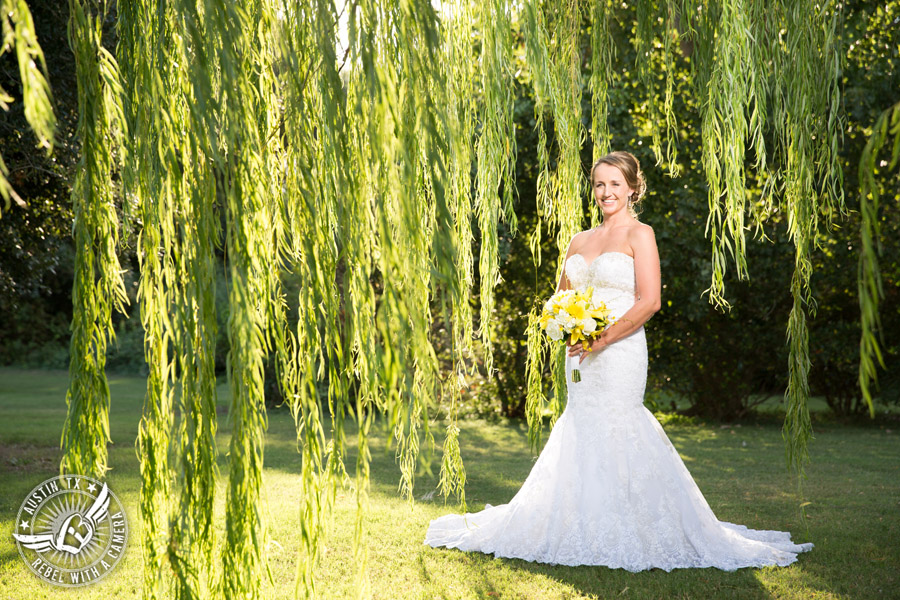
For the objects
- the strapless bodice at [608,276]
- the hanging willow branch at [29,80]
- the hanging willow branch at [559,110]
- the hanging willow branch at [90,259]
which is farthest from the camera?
the strapless bodice at [608,276]

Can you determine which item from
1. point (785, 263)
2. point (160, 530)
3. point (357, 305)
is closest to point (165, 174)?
point (357, 305)

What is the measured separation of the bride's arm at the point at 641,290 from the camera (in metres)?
3.57

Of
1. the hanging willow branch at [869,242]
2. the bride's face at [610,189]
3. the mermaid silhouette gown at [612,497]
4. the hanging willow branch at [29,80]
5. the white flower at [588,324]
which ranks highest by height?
the bride's face at [610,189]

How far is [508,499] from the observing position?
496 centimetres

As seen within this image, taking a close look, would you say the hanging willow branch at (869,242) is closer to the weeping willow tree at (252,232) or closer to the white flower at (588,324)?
the weeping willow tree at (252,232)

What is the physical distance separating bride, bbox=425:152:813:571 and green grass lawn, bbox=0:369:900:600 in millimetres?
117

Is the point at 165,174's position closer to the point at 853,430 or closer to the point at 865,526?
the point at 865,526

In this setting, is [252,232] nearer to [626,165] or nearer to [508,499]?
[626,165]

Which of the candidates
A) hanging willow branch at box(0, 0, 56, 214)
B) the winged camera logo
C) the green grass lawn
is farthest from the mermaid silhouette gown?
hanging willow branch at box(0, 0, 56, 214)

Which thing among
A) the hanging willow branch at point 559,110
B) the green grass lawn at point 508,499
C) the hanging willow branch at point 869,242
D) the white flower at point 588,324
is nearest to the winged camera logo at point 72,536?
the green grass lawn at point 508,499

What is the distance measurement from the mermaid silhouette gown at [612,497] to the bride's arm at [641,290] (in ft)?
0.28

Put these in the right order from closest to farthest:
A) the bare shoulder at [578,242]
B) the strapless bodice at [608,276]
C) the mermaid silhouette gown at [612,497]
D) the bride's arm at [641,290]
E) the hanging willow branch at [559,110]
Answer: the hanging willow branch at [559,110] → the mermaid silhouette gown at [612,497] → the bride's arm at [641,290] → the strapless bodice at [608,276] → the bare shoulder at [578,242]

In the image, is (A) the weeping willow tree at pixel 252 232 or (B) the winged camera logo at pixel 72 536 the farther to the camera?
(B) the winged camera logo at pixel 72 536

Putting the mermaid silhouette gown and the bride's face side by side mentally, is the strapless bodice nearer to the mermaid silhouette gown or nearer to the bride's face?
the mermaid silhouette gown
